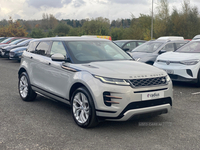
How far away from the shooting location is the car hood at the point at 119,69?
4.08m

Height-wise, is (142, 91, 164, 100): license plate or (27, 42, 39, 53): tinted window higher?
(27, 42, 39, 53): tinted window

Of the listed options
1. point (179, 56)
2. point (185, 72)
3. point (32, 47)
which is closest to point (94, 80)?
point (32, 47)

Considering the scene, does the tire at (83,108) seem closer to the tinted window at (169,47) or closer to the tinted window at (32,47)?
the tinted window at (32,47)

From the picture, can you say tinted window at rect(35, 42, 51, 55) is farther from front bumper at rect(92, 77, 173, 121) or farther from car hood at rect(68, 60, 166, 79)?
front bumper at rect(92, 77, 173, 121)

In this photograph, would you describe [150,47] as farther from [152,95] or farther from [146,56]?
[152,95]

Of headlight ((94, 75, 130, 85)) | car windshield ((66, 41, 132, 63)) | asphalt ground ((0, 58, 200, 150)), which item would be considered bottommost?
asphalt ground ((0, 58, 200, 150))

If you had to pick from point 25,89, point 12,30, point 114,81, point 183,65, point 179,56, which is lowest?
point 25,89

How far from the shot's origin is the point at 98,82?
4.04 m

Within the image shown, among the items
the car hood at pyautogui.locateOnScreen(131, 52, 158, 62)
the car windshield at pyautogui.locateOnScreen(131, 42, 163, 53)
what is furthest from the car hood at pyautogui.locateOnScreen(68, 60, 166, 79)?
the car windshield at pyautogui.locateOnScreen(131, 42, 163, 53)

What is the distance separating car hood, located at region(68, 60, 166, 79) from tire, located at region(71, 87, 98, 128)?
16.0 inches

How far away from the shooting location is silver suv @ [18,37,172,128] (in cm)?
397

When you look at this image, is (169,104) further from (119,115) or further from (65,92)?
(65,92)

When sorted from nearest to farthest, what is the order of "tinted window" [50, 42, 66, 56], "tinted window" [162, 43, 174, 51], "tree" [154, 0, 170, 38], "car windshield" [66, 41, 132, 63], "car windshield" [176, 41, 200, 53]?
"car windshield" [66, 41, 132, 63] → "tinted window" [50, 42, 66, 56] → "car windshield" [176, 41, 200, 53] → "tinted window" [162, 43, 174, 51] → "tree" [154, 0, 170, 38]

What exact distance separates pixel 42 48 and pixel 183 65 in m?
4.46
